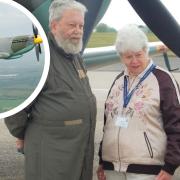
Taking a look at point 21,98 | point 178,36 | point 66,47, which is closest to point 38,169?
point 21,98

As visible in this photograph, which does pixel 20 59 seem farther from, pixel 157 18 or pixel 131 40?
pixel 157 18

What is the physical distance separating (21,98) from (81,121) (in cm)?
36

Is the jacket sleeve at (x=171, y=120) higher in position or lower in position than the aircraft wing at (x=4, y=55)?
lower

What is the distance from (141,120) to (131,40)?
0.41 meters

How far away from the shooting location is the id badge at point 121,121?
8.92 feet

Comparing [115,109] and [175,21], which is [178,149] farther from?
[175,21]

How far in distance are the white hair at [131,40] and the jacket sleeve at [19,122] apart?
1.89ft

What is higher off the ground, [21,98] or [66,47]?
[66,47]

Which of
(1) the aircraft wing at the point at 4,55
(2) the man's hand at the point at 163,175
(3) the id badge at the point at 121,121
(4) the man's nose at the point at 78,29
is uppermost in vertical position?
(4) the man's nose at the point at 78,29

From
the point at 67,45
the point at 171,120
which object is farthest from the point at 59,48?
the point at 171,120

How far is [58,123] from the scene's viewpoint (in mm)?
2686

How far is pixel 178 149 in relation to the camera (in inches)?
104

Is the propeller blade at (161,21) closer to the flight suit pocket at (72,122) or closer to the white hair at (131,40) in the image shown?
the white hair at (131,40)

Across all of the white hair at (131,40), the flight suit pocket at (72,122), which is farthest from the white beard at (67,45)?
the flight suit pocket at (72,122)
